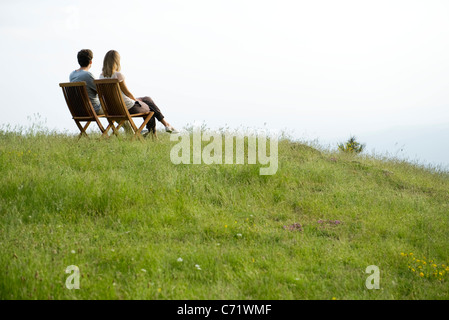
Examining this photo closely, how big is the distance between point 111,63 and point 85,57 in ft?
2.07

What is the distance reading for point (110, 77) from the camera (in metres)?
8.62

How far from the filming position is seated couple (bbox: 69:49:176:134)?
28.2ft

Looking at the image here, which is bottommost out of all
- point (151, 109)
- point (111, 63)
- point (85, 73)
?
point (151, 109)

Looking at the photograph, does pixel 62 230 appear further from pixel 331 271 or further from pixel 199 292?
pixel 331 271

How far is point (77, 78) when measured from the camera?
8.79m

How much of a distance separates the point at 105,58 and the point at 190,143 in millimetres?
2513

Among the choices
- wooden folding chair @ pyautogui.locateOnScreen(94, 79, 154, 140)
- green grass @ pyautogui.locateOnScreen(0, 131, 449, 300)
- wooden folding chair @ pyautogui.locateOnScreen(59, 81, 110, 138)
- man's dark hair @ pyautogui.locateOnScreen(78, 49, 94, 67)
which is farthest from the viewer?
man's dark hair @ pyautogui.locateOnScreen(78, 49, 94, 67)

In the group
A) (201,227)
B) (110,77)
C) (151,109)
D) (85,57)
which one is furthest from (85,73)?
(201,227)

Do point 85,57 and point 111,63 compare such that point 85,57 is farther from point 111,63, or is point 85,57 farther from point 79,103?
point 79,103

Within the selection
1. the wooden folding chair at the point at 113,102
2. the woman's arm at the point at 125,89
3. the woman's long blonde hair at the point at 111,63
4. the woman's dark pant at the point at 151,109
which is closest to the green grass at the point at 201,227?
the wooden folding chair at the point at 113,102

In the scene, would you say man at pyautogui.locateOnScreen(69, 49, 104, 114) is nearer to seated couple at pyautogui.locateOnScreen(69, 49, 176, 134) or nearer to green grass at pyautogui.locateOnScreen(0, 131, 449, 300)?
seated couple at pyautogui.locateOnScreen(69, 49, 176, 134)

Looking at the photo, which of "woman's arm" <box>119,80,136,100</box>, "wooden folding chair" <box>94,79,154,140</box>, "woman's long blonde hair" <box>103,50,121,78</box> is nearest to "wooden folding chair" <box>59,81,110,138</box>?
"wooden folding chair" <box>94,79,154,140</box>

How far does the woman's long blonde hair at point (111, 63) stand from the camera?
8.58m
